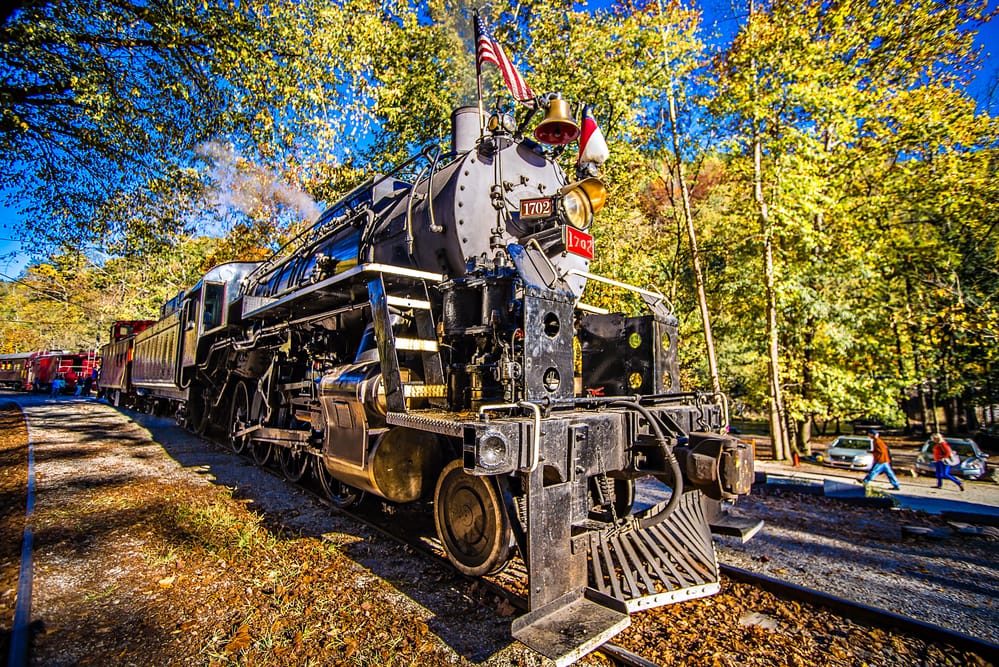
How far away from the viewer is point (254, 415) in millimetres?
6953

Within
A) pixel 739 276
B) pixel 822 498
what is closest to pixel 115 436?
pixel 822 498

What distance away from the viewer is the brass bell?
15.5ft

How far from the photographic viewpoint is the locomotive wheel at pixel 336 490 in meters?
4.99

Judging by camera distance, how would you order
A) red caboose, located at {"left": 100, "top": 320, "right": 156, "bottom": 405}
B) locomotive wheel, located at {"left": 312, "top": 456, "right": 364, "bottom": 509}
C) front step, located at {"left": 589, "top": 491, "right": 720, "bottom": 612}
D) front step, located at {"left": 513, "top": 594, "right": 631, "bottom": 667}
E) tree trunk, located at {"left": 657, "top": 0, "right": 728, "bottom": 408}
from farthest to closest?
red caboose, located at {"left": 100, "top": 320, "right": 156, "bottom": 405} → tree trunk, located at {"left": 657, "top": 0, "right": 728, "bottom": 408} → locomotive wheel, located at {"left": 312, "top": 456, "right": 364, "bottom": 509} → front step, located at {"left": 589, "top": 491, "right": 720, "bottom": 612} → front step, located at {"left": 513, "top": 594, "right": 631, "bottom": 667}

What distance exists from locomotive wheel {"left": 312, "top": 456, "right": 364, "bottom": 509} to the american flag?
180 inches

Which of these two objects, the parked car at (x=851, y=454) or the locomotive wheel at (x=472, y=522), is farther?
the parked car at (x=851, y=454)

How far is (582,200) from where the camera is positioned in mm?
4066

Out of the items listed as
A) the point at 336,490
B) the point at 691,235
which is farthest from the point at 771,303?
the point at 336,490

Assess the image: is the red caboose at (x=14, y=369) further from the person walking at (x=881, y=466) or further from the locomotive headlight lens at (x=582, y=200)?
the person walking at (x=881, y=466)

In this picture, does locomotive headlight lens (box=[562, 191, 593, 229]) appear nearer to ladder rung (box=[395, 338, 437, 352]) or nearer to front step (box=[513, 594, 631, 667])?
ladder rung (box=[395, 338, 437, 352])

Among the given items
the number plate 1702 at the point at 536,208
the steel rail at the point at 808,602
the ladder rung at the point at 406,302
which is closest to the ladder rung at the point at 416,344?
the ladder rung at the point at 406,302

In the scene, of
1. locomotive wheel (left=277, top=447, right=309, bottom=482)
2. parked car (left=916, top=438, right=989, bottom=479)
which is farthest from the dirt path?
parked car (left=916, top=438, right=989, bottom=479)

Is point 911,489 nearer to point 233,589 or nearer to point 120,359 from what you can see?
point 233,589

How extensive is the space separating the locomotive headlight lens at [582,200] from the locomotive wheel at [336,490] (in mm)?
3321
